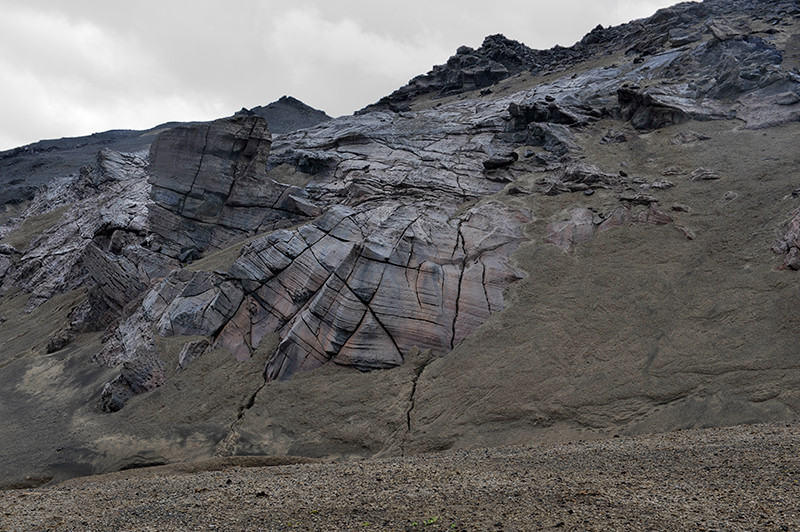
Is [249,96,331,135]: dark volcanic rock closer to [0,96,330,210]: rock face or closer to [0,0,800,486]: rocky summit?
[0,96,330,210]: rock face

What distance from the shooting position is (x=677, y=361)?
12.0m

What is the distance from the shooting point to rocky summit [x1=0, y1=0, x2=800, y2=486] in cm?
1231

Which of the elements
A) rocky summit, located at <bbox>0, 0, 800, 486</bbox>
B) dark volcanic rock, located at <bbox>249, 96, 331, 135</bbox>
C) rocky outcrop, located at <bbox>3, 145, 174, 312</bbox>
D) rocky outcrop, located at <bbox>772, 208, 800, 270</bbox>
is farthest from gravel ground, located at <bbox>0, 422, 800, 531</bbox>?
dark volcanic rock, located at <bbox>249, 96, 331, 135</bbox>

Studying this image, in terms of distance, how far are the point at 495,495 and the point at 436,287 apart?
9.18 metres

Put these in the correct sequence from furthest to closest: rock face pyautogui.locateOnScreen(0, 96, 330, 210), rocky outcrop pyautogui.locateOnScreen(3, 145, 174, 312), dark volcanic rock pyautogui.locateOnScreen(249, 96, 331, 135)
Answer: dark volcanic rock pyautogui.locateOnScreen(249, 96, 331, 135)
rock face pyautogui.locateOnScreen(0, 96, 330, 210)
rocky outcrop pyautogui.locateOnScreen(3, 145, 174, 312)

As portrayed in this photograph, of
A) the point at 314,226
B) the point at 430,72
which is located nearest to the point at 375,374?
the point at 314,226

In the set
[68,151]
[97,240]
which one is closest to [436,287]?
[97,240]

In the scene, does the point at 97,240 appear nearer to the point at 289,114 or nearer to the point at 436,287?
the point at 436,287

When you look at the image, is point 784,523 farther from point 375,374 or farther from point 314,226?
point 314,226

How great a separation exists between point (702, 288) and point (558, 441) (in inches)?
264

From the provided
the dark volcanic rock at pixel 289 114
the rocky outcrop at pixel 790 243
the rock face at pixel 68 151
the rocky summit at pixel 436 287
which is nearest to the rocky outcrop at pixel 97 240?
the rocky summit at pixel 436 287

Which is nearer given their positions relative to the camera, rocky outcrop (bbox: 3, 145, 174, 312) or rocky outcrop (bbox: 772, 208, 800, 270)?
rocky outcrop (bbox: 772, 208, 800, 270)

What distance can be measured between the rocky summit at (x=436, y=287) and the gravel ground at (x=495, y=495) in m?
2.77

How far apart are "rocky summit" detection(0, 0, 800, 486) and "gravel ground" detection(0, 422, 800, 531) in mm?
2768
